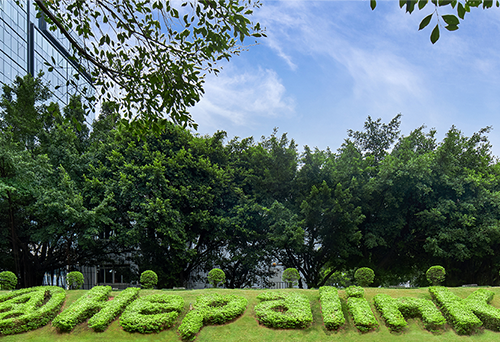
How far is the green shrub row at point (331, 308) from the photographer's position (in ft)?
31.1

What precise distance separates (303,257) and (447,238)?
6.97 meters

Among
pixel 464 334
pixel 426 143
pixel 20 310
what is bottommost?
pixel 464 334

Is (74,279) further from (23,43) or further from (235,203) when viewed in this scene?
(23,43)

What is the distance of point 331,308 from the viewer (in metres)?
10.1

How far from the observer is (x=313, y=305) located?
10.7m

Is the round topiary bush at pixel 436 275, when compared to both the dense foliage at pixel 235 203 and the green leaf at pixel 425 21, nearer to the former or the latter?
the dense foliage at pixel 235 203

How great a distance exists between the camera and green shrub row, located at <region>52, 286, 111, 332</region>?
9.33 meters

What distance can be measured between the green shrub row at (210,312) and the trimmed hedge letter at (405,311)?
4083 millimetres

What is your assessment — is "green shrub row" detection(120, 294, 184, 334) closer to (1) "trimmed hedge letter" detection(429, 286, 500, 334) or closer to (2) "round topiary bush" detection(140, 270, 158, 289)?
(2) "round topiary bush" detection(140, 270, 158, 289)

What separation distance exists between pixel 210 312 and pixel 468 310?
289 inches

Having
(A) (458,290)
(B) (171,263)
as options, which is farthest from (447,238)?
(B) (171,263)

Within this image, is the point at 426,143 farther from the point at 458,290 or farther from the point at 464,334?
the point at 464,334

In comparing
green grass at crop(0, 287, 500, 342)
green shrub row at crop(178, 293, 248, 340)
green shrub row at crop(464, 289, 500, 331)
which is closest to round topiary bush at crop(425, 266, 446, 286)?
green shrub row at crop(464, 289, 500, 331)

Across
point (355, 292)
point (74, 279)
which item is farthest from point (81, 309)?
point (355, 292)
